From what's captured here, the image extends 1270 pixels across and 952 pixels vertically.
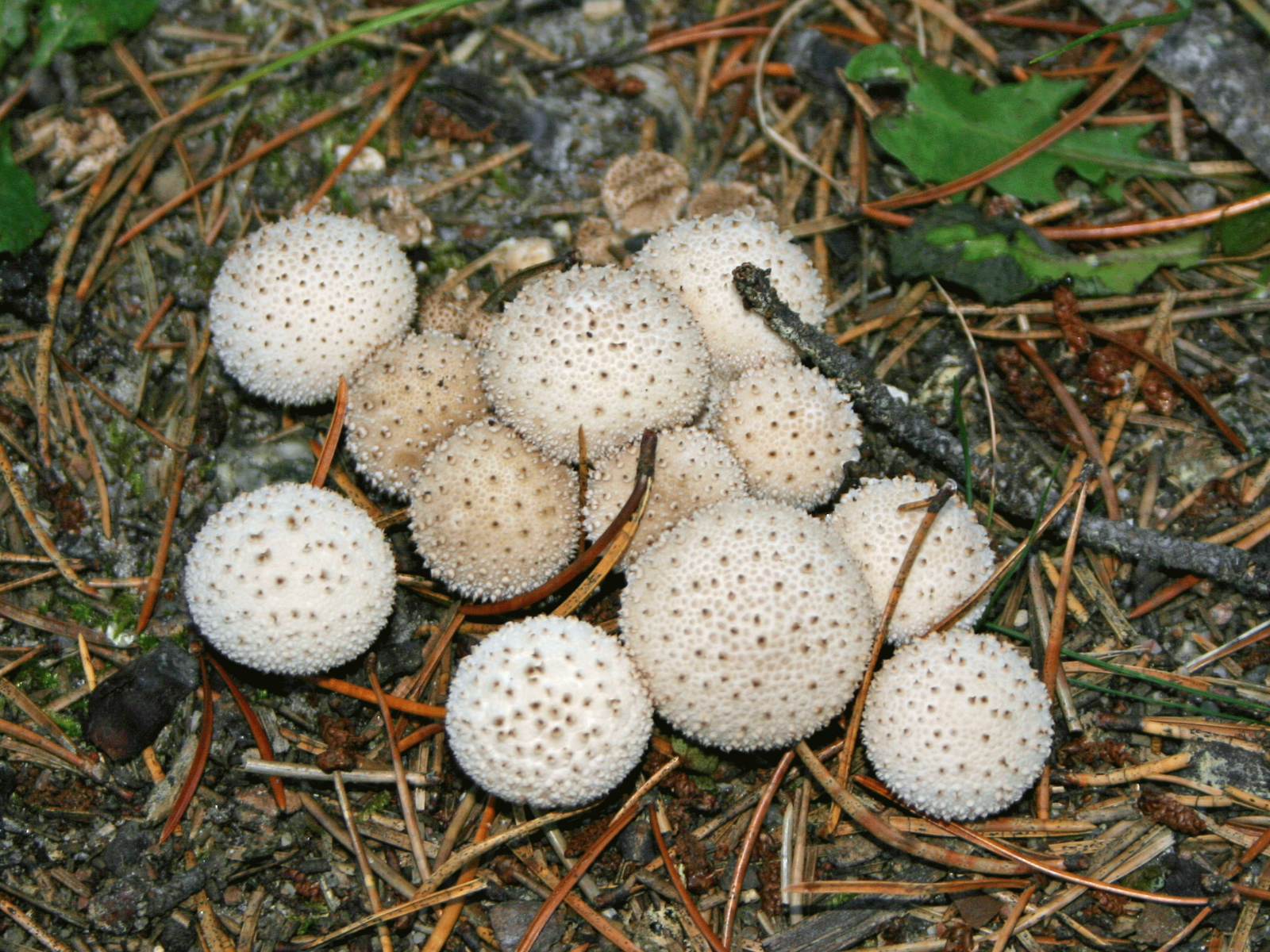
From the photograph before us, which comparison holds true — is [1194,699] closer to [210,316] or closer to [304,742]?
[304,742]

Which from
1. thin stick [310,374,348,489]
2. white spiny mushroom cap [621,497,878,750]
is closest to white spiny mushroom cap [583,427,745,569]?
white spiny mushroom cap [621,497,878,750]

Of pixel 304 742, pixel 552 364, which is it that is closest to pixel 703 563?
pixel 552 364

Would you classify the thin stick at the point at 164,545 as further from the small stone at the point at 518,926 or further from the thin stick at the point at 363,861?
the small stone at the point at 518,926

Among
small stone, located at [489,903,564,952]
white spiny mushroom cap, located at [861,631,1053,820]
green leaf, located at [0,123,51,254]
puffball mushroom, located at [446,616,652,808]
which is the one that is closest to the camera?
puffball mushroom, located at [446,616,652,808]

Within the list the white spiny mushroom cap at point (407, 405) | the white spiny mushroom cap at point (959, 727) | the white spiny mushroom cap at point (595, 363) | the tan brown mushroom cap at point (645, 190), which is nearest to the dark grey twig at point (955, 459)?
the white spiny mushroom cap at point (595, 363)

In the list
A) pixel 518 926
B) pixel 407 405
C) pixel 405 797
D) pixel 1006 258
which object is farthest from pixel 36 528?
pixel 1006 258

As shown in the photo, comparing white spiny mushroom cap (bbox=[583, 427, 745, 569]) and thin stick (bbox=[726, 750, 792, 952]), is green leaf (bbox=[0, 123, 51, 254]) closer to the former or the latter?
white spiny mushroom cap (bbox=[583, 427, 745, 569])
